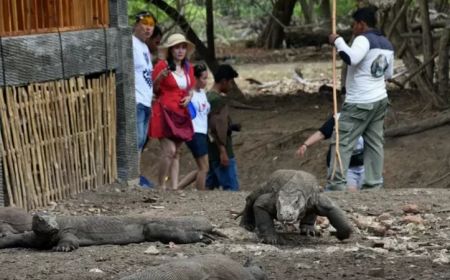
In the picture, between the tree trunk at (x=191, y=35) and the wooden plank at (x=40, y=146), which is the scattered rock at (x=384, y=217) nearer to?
the wooden plank at (x=40, y=146)

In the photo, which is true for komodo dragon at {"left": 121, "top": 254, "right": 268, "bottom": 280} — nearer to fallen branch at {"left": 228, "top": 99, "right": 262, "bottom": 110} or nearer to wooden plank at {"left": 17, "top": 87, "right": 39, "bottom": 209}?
wooden plank at {"left": 17, "top": 87, "right": 39, "bottom": 209}

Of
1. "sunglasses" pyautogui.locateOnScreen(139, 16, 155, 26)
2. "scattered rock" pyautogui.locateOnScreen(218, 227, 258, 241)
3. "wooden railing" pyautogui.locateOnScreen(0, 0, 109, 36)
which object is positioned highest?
"wooden railing" pyautogui.locateOnScreen(0, 0, 109, 36)

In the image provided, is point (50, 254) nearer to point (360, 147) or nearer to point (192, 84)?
point (192, 84)

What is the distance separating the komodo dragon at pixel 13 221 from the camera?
6.76m

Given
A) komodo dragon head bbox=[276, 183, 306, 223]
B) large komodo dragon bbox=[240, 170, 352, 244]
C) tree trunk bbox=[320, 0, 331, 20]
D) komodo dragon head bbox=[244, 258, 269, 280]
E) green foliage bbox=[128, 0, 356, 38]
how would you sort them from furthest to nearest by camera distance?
tree trunk bbox=[320, 0, 331, 20] < green foliage bbox=[128, 0, 356, 38] < large komodo dragon bbox=[240, 170, 352, 244] < komodo dragon head bbox=[276, 183, 306, 223] < komodo dragon head bbox=[244, 258, 269, 280]

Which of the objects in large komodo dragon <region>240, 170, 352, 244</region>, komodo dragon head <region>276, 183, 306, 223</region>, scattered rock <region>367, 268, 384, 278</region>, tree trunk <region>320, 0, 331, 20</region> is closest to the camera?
scattered rock <region>367, 268, 384, 278</region>

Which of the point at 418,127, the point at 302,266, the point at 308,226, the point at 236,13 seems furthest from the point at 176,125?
the point at 236,13

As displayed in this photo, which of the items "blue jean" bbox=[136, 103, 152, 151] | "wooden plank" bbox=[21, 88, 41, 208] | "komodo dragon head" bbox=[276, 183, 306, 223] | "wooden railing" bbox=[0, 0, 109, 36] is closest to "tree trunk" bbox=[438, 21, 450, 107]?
"blue jean" bbox=[136, 103, 152, 151]

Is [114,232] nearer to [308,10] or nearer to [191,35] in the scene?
[191,35]

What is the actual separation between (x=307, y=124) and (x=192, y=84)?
5614 millimetres

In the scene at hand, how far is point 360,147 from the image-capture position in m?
9.35

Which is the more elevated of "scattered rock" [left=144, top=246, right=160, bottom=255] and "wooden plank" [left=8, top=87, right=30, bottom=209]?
"wooden plank" [left=8, top=87, right=30, bottom=209]

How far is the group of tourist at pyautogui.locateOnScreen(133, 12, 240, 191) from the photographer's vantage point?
915 centimetres

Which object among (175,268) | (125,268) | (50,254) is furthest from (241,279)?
(50,254)
